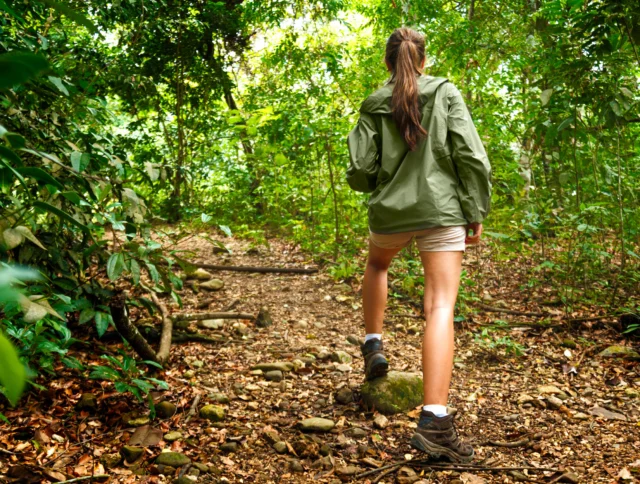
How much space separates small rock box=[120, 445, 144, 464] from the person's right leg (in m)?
1.11

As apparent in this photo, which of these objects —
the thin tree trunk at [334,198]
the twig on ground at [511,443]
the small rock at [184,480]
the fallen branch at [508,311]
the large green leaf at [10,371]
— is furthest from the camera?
the thin tree trunk at [334,198]

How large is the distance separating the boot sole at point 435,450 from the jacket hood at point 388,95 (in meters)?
1.48

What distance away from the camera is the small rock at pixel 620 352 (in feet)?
11.1

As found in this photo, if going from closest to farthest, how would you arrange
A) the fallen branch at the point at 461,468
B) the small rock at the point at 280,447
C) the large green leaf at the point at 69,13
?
the large green leaf at the point at 69,13, the fallen branch at the point at 461,468, the small rock at the point at 280,447

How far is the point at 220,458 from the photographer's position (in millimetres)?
2268

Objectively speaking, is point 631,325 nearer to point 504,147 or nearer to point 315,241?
point 504,147

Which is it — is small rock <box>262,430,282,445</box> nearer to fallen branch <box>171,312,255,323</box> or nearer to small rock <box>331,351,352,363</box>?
small rock <box>331,351,352,363</box>

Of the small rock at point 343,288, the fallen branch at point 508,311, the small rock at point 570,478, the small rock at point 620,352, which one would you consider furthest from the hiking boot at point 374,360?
the small rock at point 343,288

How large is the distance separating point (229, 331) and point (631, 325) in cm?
264

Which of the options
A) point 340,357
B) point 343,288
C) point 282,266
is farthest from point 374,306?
point 282,266

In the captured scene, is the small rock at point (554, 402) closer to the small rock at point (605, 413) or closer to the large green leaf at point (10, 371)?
the small rock at point (605, 413)

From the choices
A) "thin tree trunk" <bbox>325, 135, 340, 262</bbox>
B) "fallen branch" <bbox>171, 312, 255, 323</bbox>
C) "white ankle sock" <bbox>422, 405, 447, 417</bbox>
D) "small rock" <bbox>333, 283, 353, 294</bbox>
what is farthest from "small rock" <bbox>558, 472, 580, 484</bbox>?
"thin tree trunk" <bbox>325, 135, 340, 262</bbox>

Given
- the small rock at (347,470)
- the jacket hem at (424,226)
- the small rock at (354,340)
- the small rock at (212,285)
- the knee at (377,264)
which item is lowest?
the small rock at (347,470)

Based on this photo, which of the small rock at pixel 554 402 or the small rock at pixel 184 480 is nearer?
the small rock at pixel 184 480
